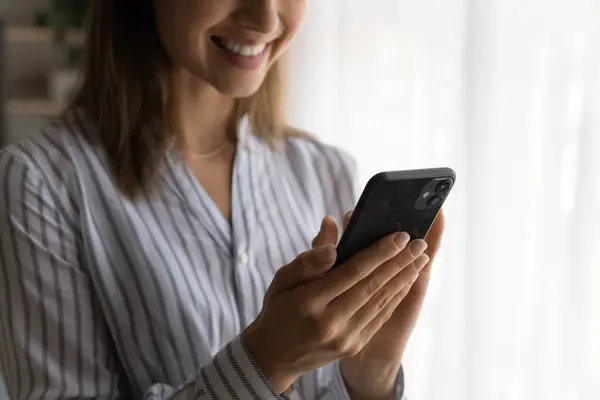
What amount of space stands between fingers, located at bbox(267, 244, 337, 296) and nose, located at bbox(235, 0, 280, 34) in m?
0.30

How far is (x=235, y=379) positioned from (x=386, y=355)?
9.1 inches

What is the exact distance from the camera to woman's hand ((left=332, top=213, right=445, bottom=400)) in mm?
805

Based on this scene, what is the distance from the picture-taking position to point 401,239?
655mm

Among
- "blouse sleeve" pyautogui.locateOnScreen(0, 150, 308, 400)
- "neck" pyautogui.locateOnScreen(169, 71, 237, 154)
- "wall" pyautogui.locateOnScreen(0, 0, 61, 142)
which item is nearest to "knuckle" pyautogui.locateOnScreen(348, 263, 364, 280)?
"blouse sleeve" pyautogui.locateOnScreen(0, 150, 308, 400)

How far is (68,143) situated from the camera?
81 cm

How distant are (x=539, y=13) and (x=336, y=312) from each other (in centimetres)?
55

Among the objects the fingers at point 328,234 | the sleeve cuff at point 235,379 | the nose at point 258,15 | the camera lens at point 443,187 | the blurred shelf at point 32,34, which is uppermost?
the nose at point 258,15

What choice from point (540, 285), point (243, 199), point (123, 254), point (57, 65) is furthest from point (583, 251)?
point (57, 65)

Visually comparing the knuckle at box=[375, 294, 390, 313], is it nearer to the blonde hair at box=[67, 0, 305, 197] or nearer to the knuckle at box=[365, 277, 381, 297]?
the knuckle at box=[365, 277, 381, 297]

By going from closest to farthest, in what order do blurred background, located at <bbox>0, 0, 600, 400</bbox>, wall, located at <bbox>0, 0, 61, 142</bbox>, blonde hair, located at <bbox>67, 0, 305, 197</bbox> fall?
blonde hair, located at <bbox>67, 0, 305, 197</bbox> < blurred background, located at <bbox>0, 0, 600, 400</bbox> < wall, located at <bbox>0, 0, 61, 142</bbox>

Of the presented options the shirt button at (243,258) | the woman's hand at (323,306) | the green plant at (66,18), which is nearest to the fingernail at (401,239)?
the woman's hand at (323,306)

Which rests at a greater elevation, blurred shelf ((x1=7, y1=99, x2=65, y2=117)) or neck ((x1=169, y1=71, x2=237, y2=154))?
neck ((x1=169, y1=71, x2=237, y2=154))

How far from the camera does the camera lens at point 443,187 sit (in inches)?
25.9

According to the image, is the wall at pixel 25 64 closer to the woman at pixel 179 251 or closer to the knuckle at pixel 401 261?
the woman at pixel 179 251
